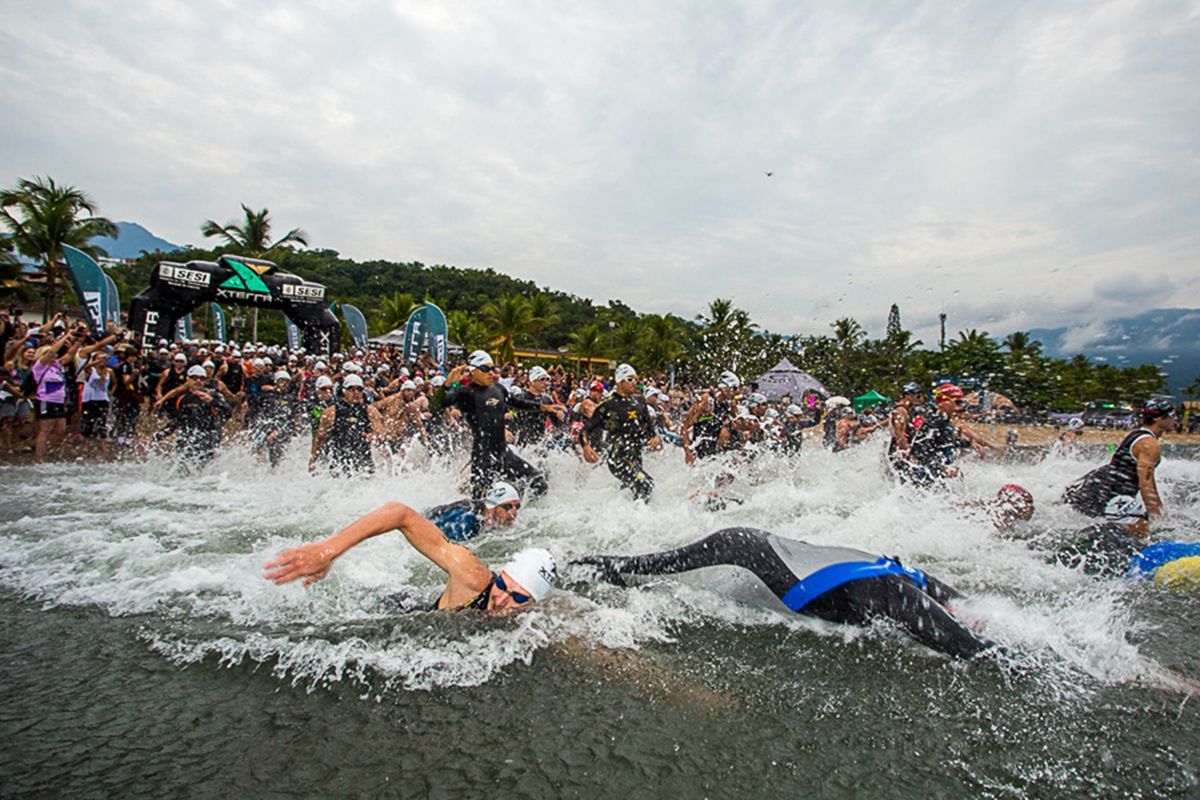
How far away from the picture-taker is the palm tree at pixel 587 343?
5112cm

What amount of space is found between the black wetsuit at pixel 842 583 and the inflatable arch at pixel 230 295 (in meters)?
17.5

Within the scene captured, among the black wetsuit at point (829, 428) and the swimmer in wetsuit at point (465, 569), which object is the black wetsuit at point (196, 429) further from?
the black wetsuit at point (829, 428)

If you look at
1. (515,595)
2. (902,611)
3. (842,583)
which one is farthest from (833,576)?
(515,595)

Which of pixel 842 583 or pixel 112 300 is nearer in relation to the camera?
pixel 842 583

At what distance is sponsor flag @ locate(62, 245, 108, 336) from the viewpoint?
50.5 ft

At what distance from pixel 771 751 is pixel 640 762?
543 millimetres

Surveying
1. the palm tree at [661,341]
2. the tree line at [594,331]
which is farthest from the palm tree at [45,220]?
the palm tree at [661,341]

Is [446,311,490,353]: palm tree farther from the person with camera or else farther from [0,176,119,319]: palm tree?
the person with camera

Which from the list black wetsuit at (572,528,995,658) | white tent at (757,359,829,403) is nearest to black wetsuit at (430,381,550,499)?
black wetsuit at (572,528,995,658)

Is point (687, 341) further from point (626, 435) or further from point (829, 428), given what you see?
point (626, 435)

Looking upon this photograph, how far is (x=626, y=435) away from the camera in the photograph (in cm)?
667

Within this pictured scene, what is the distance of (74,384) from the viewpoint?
33.6ft

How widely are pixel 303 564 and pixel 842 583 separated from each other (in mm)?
2666

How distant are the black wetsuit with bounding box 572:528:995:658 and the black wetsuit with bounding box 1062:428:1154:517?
2.56 meters
